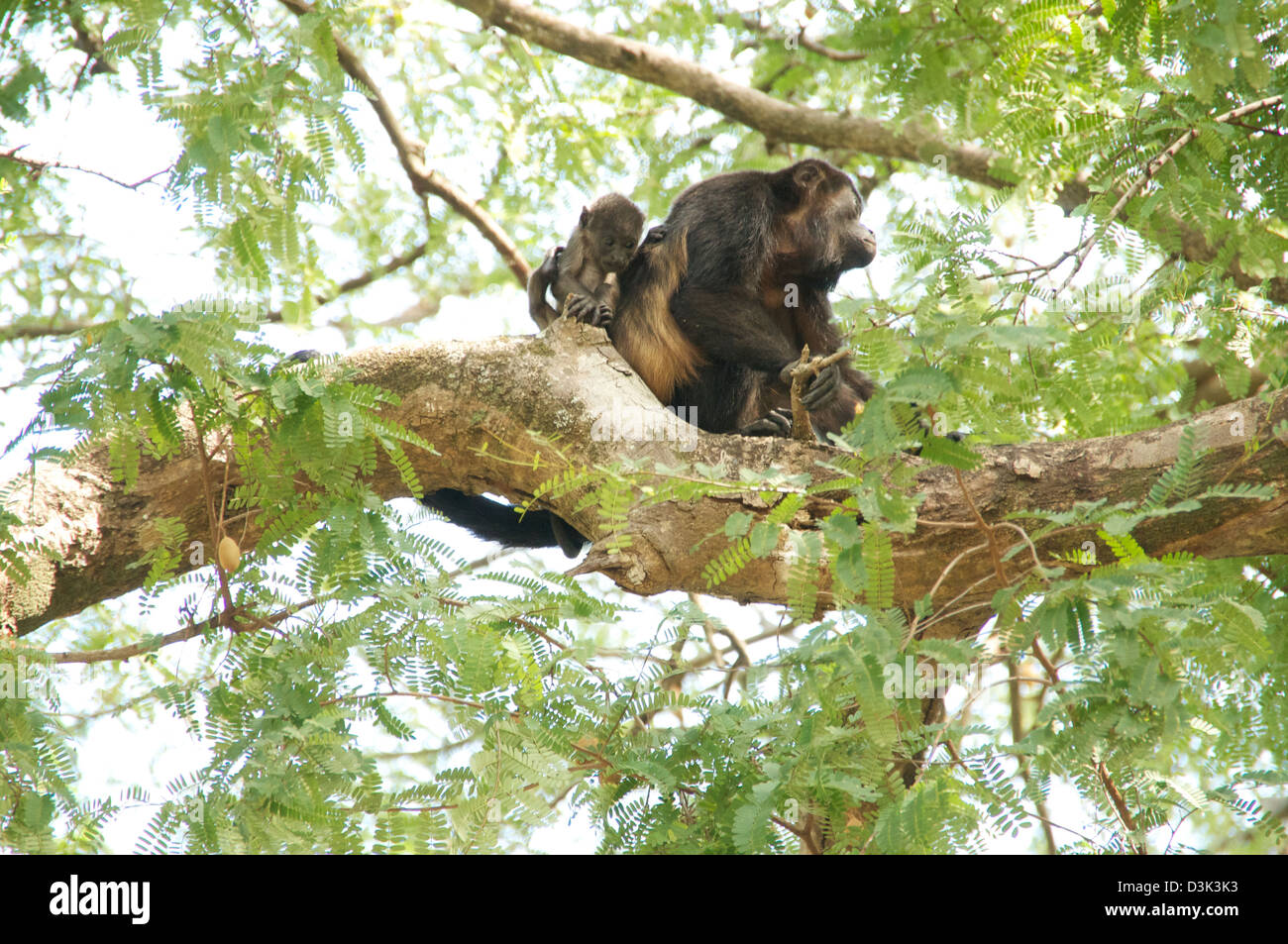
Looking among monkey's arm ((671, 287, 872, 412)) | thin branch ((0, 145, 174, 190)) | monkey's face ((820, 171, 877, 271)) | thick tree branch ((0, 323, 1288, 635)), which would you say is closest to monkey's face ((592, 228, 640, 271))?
monkey's arm ((671, 287, 872, 412))

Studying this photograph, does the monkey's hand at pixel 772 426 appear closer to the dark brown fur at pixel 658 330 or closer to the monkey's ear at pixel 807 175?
the dark brown fur at pixel 658 330

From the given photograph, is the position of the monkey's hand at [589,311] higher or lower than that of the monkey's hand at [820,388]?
higher

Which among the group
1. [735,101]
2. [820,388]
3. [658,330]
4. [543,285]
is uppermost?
[735,101]

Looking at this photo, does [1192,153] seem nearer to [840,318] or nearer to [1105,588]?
[840,318]

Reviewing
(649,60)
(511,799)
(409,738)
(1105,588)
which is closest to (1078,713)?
(1105,588)

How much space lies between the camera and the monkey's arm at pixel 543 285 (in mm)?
5918

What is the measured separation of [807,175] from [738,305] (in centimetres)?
136

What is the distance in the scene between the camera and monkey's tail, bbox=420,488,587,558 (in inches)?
200

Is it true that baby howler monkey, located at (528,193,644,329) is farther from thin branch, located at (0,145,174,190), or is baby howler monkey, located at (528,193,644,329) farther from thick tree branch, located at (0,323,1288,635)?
thin branch, located at (0,145,174,190)

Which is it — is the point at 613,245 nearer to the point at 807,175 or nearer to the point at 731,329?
the point at 731,329

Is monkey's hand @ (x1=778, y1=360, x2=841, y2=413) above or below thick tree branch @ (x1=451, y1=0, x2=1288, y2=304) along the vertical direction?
below

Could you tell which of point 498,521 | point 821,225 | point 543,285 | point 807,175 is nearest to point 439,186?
point 543,285

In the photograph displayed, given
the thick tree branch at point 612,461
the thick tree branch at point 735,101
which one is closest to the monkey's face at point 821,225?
the thick tree branch at point 735,101

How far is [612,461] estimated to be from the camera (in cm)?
405
